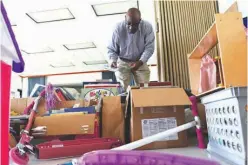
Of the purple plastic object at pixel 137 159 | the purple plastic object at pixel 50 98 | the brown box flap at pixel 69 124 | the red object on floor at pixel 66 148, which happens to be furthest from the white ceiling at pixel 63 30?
the purple plastic object at pixel 137 159

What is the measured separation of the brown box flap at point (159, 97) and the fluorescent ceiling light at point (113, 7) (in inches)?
90.4

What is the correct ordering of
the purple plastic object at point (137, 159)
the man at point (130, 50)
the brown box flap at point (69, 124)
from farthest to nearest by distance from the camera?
1. the man at point (130, 50)
2. the brown box flap at point (69, 124)
3. the purple plastic object at point (137, 159)

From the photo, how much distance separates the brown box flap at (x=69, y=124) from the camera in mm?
1353

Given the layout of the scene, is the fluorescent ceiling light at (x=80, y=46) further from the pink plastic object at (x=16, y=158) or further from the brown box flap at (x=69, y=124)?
the pink plastic object at (x=16, y=158)

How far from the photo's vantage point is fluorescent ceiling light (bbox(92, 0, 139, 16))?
3.27 metres

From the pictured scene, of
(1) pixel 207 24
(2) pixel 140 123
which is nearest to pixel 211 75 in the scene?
A: (2) pixel 140 123

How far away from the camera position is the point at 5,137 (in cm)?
50

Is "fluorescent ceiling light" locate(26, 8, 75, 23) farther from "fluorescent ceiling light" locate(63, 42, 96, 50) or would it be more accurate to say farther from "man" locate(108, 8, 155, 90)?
"man" locate(108, 8, 155, 90)

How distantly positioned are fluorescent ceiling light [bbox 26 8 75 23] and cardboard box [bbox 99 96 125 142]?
242cm

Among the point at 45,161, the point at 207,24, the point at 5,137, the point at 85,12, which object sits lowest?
the point at 45,161

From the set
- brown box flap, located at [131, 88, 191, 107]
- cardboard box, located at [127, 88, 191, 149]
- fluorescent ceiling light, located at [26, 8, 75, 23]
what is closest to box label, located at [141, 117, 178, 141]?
cardboard box, located at [127, 88, 191, 149]

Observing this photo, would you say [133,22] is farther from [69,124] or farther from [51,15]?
[51,15]

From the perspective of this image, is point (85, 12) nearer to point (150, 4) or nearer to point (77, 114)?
point (150, 4)

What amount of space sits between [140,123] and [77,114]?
402 mm
